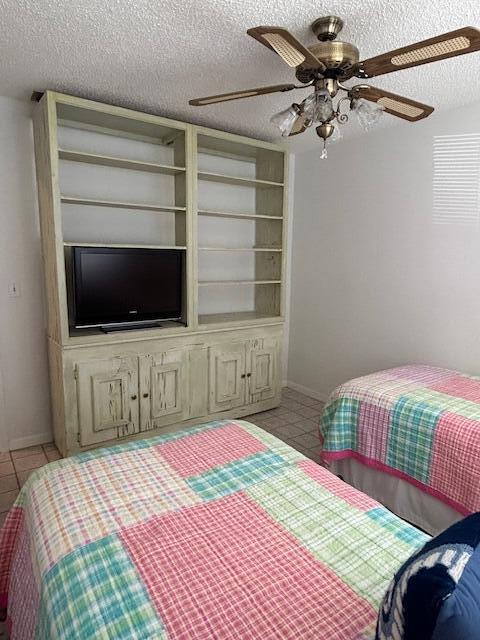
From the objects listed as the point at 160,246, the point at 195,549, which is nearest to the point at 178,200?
the point at 160,246

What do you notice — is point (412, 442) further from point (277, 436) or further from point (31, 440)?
point (31, 440)

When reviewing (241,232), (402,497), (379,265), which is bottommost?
(402,497)

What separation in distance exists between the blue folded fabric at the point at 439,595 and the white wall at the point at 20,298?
281 centimetres

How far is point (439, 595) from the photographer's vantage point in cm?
57

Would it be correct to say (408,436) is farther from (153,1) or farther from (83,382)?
(153,1)

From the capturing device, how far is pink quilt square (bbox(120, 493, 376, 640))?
83 centimetres

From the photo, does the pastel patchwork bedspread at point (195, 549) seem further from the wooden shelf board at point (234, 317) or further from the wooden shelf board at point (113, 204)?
the wooden shelf board at point (234, 317)

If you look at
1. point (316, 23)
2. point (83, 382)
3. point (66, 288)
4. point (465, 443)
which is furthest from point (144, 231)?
point (465, 443)

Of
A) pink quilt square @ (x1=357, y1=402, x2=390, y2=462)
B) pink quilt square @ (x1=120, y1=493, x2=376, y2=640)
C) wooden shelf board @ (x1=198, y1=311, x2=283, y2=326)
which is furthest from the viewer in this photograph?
wooden shelf board @ (x1=198, y1=311, x2=283, y2=326)

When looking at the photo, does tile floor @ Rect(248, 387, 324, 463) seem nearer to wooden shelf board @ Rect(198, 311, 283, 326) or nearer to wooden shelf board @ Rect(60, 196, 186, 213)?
wooden shelf board @ Rect(198, 311, 283, 326)

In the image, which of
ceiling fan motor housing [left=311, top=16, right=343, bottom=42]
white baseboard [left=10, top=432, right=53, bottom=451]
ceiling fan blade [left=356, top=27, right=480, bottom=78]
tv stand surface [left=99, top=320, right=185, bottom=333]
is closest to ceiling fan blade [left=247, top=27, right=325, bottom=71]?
ceiling fan blade [left=356, top=27, right=480, bottom=78]

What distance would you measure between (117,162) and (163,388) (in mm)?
1670

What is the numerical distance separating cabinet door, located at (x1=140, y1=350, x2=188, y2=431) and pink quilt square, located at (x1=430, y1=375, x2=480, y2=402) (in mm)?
1750

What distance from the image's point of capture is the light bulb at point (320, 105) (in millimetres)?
1569
